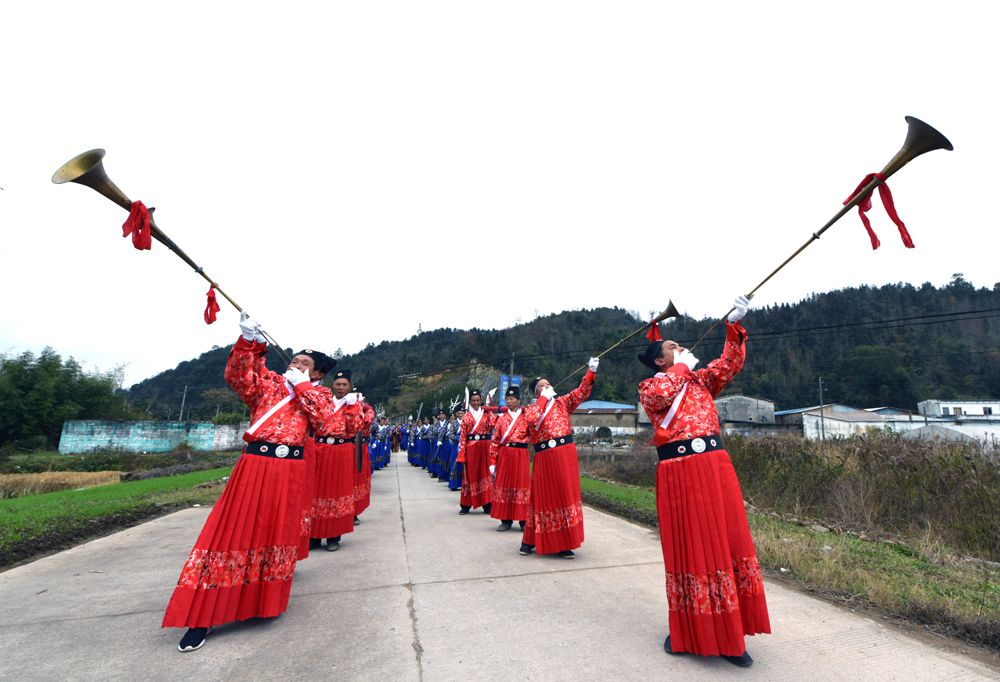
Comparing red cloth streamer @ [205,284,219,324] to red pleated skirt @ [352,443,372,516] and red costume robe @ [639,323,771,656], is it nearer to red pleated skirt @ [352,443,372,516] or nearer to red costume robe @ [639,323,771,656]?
red costume robe @ [639,323,771,656]

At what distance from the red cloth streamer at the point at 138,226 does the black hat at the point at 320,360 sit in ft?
4.48

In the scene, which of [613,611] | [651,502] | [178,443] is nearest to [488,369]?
[178,443]

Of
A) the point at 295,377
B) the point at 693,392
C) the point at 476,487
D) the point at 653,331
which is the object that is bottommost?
the point at 476,487

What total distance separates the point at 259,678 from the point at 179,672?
48 centimetres

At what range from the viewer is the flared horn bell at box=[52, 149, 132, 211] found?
3135mm

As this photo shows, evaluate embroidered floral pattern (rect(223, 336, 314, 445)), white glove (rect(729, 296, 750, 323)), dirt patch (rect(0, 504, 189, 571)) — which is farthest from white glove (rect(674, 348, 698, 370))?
dirt patch (rect(0, 504, 189, 571))

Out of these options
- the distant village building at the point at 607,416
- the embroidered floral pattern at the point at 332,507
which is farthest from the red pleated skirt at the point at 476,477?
the distant village building at the point at 607,416

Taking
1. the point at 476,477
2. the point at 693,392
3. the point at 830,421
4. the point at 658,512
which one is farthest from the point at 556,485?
the point at 830,421

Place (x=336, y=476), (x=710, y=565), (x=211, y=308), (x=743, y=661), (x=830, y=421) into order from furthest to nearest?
(x=830, y=421)
(x=336, y=476)
(x=211, y=308)
(x=710, y=565)
(x=743, y=661)

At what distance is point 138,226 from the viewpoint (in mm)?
3457

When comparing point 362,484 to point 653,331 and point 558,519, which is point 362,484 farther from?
point 653,331

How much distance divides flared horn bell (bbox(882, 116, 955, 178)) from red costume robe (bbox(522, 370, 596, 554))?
3031 mm

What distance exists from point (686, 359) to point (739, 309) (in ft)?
1.63

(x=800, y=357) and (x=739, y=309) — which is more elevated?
(x=800, y=357)
